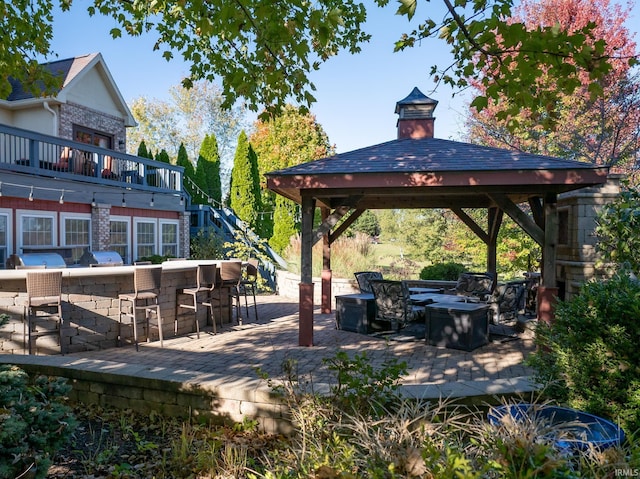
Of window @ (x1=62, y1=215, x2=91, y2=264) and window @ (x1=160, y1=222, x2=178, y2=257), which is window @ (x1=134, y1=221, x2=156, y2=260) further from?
window @ (x1=62, y1=215, x2=91, y2=264)

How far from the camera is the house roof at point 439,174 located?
6.88 metres

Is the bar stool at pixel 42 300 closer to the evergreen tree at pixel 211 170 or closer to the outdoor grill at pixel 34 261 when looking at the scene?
the outdoor grill at pixel 34 261

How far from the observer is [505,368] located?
6371 millimetres

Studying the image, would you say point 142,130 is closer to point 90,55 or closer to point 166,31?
point 90,55

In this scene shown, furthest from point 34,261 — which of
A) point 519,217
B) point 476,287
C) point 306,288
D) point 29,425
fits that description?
point 519,217

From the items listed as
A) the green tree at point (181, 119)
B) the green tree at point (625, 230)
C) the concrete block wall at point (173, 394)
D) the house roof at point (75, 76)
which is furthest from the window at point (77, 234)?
the green tree at point (181, 119)

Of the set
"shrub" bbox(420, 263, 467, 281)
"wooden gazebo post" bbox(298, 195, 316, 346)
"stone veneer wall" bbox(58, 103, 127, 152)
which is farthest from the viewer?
"stone veneer wall" bbox(58, 103, 127, 152)

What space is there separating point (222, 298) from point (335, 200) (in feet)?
11.4

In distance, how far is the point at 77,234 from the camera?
558 inches

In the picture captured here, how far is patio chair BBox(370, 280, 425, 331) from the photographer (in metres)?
7.94

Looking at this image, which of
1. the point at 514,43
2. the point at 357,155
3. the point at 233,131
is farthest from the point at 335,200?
the point at 233,131

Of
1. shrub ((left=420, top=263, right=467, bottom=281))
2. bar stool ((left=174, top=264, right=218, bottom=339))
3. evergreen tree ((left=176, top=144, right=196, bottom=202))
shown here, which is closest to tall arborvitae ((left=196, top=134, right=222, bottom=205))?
evergreen tree ((left=176, top=144, right=196, bottom=202))

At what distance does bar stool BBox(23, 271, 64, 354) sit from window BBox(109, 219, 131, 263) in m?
9.18

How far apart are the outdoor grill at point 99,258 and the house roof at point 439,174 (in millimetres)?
7656
